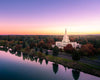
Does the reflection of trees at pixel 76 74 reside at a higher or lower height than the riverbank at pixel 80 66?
lower

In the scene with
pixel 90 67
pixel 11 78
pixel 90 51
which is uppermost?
pixel 90 51

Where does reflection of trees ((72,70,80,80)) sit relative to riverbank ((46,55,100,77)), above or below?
below

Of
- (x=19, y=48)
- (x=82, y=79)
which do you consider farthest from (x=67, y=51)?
(x=19, y=48)

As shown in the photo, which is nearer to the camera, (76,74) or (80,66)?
(76,74)

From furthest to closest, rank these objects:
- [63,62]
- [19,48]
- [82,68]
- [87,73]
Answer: [19,48] → [63,62] → [82,68] → [87,73]

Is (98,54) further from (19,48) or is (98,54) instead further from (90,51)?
(19,48)

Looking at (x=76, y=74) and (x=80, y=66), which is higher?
(x=80, y=66)

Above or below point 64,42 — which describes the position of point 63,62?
below

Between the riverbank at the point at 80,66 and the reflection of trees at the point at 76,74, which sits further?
the riverbank at the point at 80,66

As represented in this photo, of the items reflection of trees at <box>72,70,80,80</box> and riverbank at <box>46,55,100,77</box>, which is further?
riverbank at <box>46,55,100,77</box>

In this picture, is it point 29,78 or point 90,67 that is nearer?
point 29,78

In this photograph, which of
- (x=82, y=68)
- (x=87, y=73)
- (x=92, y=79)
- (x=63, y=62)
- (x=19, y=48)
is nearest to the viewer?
(x=92, y=79)
